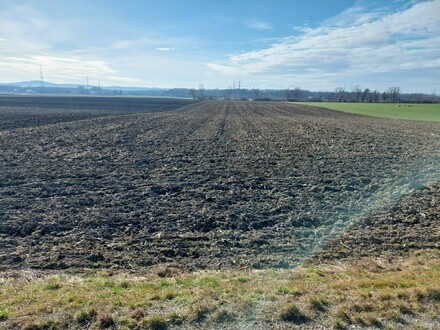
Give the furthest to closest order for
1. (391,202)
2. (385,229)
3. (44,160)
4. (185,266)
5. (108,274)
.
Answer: (44,160) < (391,202) < (385,229) < (185,266) < (108,274)

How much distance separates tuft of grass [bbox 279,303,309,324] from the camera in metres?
4.45

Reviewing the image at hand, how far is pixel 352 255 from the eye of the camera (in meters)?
7.08

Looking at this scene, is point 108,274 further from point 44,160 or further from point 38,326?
point 44,160

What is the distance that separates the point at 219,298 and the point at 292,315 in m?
1.02

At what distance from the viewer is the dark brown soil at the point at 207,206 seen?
7172mm

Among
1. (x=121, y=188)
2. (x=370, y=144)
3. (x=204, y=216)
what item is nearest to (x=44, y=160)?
(x=121, y=188)

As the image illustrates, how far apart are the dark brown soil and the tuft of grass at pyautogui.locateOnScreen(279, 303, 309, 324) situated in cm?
205

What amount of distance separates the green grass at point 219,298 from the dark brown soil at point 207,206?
2.47 ft

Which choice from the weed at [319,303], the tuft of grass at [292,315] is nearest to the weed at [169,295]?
the tuft of grass at [292,315]

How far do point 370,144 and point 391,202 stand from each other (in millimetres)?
13241

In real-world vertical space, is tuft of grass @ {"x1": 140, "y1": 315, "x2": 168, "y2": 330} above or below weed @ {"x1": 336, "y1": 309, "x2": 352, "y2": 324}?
below

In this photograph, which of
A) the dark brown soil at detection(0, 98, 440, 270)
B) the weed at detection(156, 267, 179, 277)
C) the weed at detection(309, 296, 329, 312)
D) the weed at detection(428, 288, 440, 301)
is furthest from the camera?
the dark brown soil at detection(0, 98, 440, 270)

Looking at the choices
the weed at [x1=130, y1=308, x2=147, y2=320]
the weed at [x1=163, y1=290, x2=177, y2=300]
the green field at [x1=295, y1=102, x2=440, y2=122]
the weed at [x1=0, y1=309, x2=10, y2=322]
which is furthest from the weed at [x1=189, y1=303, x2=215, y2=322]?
the green field at [x1=295, y1=102, x2=440, y2=122]

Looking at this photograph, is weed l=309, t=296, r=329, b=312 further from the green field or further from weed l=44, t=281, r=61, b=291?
the green field
